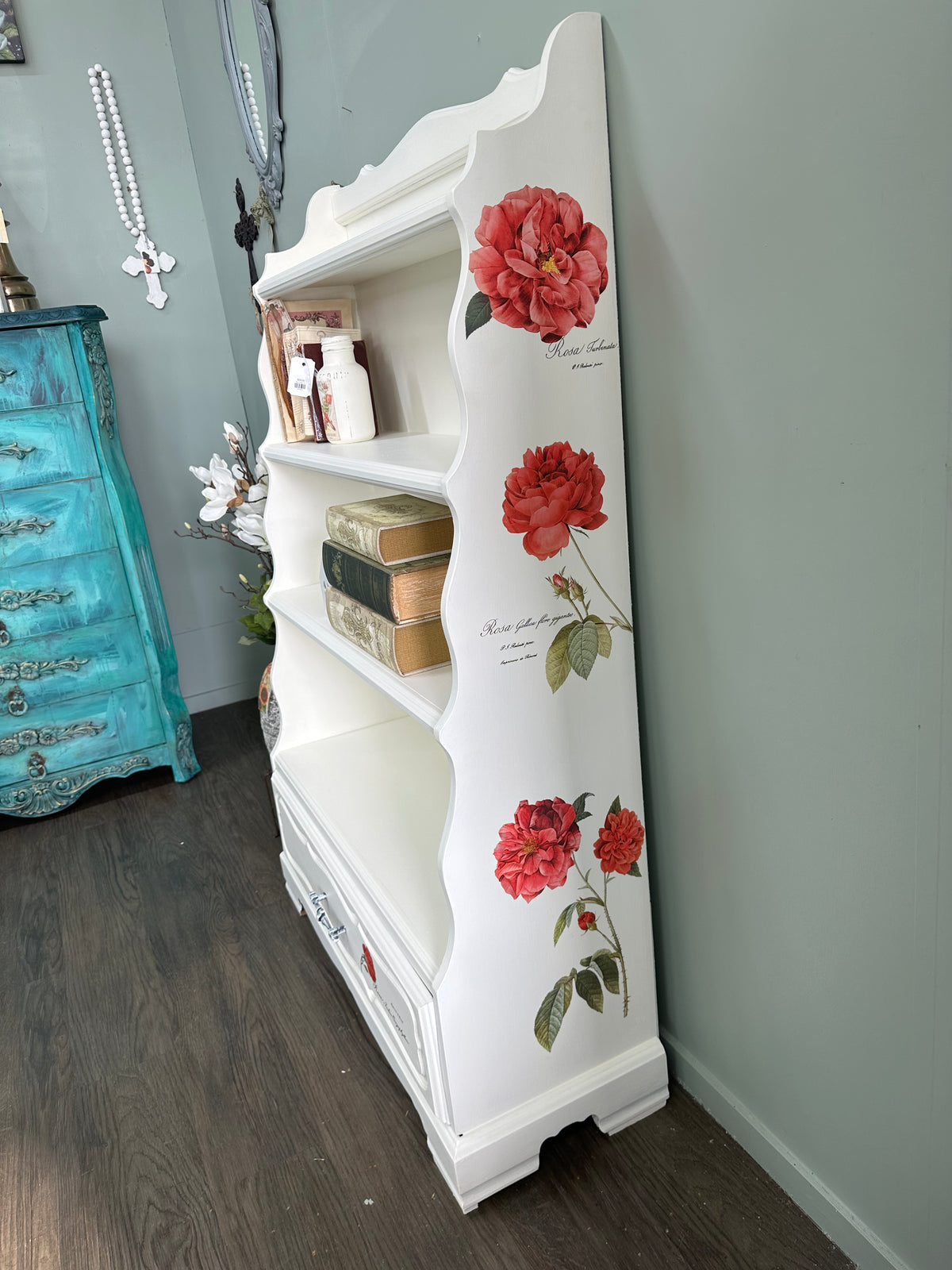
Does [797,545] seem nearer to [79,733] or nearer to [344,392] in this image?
[344,392]

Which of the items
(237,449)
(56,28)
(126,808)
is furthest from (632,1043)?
(56,28)

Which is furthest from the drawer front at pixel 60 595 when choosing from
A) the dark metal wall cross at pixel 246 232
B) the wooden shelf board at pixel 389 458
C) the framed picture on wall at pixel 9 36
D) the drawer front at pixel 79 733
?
the framed picture on wall at pixel 9 36

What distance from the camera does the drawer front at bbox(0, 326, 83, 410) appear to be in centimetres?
237

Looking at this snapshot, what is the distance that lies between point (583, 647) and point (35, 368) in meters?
1.93

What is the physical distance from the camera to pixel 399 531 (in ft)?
4.56

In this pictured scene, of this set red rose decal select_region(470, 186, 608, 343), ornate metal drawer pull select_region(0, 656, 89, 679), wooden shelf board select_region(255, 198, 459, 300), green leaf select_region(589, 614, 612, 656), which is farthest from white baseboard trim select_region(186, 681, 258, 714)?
red rose decal select_region(470, 186, 608, 343)

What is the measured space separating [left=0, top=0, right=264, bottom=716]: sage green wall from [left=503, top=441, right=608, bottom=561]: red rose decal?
2.36 metres

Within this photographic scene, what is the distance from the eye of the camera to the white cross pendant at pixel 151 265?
294 cm

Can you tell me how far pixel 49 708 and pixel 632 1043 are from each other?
6.42 feet

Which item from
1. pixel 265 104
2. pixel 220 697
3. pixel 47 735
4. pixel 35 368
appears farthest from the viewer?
pixel 220 697

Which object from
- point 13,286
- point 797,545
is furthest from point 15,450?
point 797,545

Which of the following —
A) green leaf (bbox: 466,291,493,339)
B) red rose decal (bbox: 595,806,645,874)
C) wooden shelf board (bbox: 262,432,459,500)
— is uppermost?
green leaf (bbox: 466,291,493,339)

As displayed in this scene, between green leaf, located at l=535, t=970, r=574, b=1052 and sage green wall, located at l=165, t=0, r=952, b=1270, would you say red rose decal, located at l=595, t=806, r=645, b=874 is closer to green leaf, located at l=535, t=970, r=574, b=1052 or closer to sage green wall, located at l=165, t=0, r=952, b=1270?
sage green wall, located at l=165, t=0, r=952, b=1270

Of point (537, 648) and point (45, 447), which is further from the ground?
point (45, 447)
